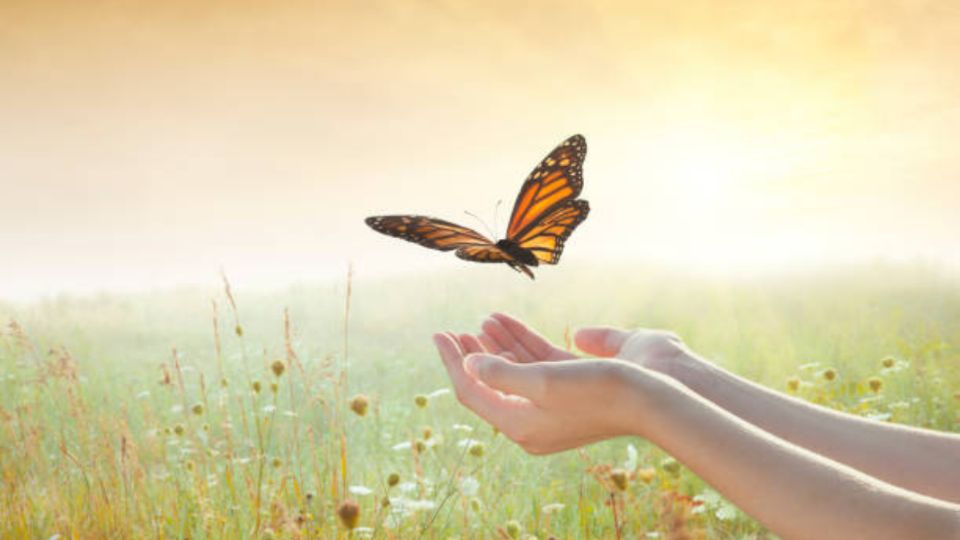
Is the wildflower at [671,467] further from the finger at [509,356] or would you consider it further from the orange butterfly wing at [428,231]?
the orange butterfly wing at [428,231]

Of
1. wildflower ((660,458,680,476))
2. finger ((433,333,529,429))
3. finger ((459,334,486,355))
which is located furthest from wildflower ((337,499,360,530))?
wildflower ((660,458,680,476))

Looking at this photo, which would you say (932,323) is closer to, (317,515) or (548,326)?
(548,326)

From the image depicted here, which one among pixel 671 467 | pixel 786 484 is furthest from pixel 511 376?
pixel 671 467

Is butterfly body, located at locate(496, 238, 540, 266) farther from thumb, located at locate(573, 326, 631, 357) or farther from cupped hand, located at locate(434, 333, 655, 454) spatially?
cupped hand, located at locate(434, 333, 655, 454)

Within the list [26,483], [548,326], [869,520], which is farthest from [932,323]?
[26,483]

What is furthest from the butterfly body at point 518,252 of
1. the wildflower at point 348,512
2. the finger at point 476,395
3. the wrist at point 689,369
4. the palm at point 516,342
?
the wildflower at point 348,512

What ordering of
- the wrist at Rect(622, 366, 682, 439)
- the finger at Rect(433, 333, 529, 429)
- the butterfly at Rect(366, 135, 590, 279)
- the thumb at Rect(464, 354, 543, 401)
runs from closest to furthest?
the wrist at Rect(622, 366, 682, 439), the thumb at Rect(464, 354, 543, 401), the finger at Rect(433, 333, 529, 429), the butterfly at Rect(366, 135, 590, 279)

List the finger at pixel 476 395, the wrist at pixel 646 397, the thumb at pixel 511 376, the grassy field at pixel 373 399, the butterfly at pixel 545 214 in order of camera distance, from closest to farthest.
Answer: the wrist at pixel 646 397, the thumb at pixel 511 376, the finger at pixel 476 395, the butterfly at pixel 545 214, the grassy field at pixel 373 399
